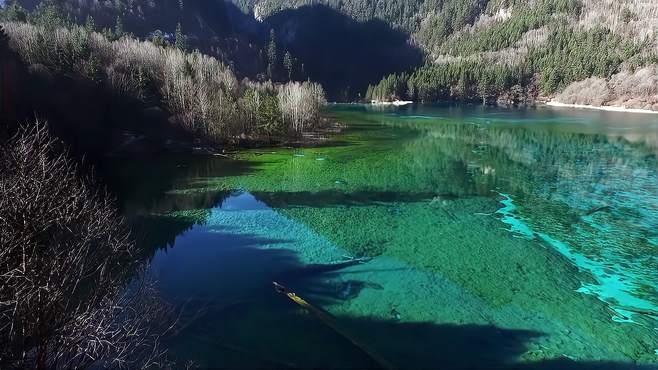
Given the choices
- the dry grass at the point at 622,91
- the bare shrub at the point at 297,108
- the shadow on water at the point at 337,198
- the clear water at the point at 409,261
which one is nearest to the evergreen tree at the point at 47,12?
the bare shrub at the point at 297,108

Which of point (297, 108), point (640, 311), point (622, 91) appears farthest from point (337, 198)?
point (622, 91)

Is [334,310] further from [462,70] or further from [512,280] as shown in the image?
[462,70]

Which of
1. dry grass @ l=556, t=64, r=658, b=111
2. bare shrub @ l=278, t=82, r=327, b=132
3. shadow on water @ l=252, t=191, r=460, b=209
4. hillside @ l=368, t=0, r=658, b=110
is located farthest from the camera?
hillside @ l=368, t=0, r=658, b=110

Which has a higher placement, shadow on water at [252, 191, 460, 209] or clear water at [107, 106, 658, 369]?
shadow on water at [252, 191, 460, 209]

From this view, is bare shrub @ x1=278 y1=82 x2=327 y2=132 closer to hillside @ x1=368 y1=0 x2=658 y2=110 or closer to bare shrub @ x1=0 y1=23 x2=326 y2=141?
bare shrub @ x1=0 y1=23 x2=326 y2=141

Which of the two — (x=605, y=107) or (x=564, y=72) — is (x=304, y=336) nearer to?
(x=605, y=107)

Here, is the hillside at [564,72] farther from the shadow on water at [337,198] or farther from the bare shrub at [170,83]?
the shadow on water at [337,198]

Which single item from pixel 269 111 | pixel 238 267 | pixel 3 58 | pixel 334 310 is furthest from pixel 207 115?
pixel 334 310

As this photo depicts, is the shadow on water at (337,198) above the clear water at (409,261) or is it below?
above

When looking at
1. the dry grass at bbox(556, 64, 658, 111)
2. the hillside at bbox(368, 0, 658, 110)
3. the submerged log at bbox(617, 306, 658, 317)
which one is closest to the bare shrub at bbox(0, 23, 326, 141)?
the submerged log at bbox(617, 306, 658, 317)
